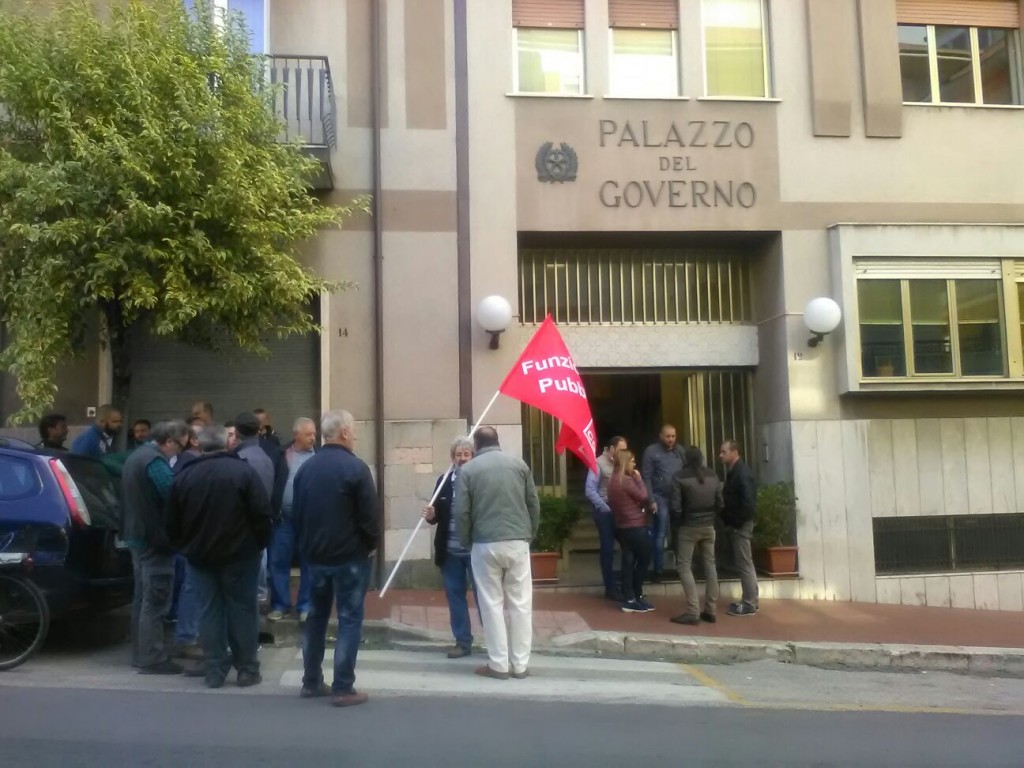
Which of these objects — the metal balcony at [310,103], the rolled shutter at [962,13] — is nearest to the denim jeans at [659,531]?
the metal balcony at [310,103]

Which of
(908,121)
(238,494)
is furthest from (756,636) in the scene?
(908,121)

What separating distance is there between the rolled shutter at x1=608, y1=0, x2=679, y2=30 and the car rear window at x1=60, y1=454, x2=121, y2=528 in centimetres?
762

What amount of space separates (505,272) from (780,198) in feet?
11.1

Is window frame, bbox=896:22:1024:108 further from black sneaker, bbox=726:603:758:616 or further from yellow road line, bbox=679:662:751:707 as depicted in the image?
yellow road line, bbox=679:662:751:707

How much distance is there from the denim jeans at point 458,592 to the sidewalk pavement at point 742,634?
0.47m

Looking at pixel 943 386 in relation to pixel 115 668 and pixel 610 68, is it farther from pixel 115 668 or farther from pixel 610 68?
pixel 115 668

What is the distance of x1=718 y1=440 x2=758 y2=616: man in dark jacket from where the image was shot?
998cm

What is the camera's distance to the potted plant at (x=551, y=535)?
1070cm

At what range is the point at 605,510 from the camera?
10.1 meters

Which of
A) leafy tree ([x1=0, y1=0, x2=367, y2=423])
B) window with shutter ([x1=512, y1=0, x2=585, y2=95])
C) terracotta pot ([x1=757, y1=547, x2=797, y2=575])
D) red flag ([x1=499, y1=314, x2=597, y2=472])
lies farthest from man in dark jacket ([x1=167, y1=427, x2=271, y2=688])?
window with shutter ([x1=512, y1=0, x2=585, y2=95])

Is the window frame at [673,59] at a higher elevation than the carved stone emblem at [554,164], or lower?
higher

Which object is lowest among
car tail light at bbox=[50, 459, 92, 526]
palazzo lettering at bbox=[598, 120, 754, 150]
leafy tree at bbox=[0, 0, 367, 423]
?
car tail light at bbox=[50, 459, 92, 526]

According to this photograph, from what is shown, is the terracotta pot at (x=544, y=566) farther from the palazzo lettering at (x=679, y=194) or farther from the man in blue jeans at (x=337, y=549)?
the man in blue jeans at (x=337, y=549)

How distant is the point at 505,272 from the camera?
37.4 ft
